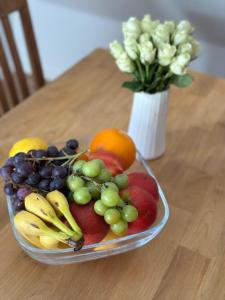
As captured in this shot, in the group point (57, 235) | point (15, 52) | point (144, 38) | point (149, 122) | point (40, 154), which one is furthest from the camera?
point (15, 52)

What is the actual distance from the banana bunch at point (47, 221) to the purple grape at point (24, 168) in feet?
0.13

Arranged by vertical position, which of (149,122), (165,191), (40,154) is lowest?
(165,191)

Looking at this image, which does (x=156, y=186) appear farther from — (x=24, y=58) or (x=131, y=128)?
(x=24, y=58)

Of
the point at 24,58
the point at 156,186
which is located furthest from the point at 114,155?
the point at 24,58

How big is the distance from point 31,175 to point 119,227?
17 centimetres

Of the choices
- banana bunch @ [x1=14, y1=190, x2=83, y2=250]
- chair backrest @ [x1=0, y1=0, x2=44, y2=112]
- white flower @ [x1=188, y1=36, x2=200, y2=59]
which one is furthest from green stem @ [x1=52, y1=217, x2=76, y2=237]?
chair backrest @ [x1=0, y1=0, x2=44, y2=112]

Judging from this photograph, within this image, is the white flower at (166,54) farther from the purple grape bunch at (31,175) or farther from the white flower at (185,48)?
the purple grape bunch at (31,175)

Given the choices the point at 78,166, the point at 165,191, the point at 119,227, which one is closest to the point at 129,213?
the point at 119,227

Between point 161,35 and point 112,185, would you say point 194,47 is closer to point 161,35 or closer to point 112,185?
point 161,35

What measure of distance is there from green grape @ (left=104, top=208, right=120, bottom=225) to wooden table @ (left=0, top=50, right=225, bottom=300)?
0.46ft

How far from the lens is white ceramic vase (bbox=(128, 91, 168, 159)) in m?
0.79

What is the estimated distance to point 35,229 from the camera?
20.5 inches

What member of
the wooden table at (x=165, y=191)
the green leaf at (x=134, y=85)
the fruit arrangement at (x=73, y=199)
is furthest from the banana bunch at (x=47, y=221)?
the green leaf at (x=134, y=85)

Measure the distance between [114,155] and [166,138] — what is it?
29 cm
